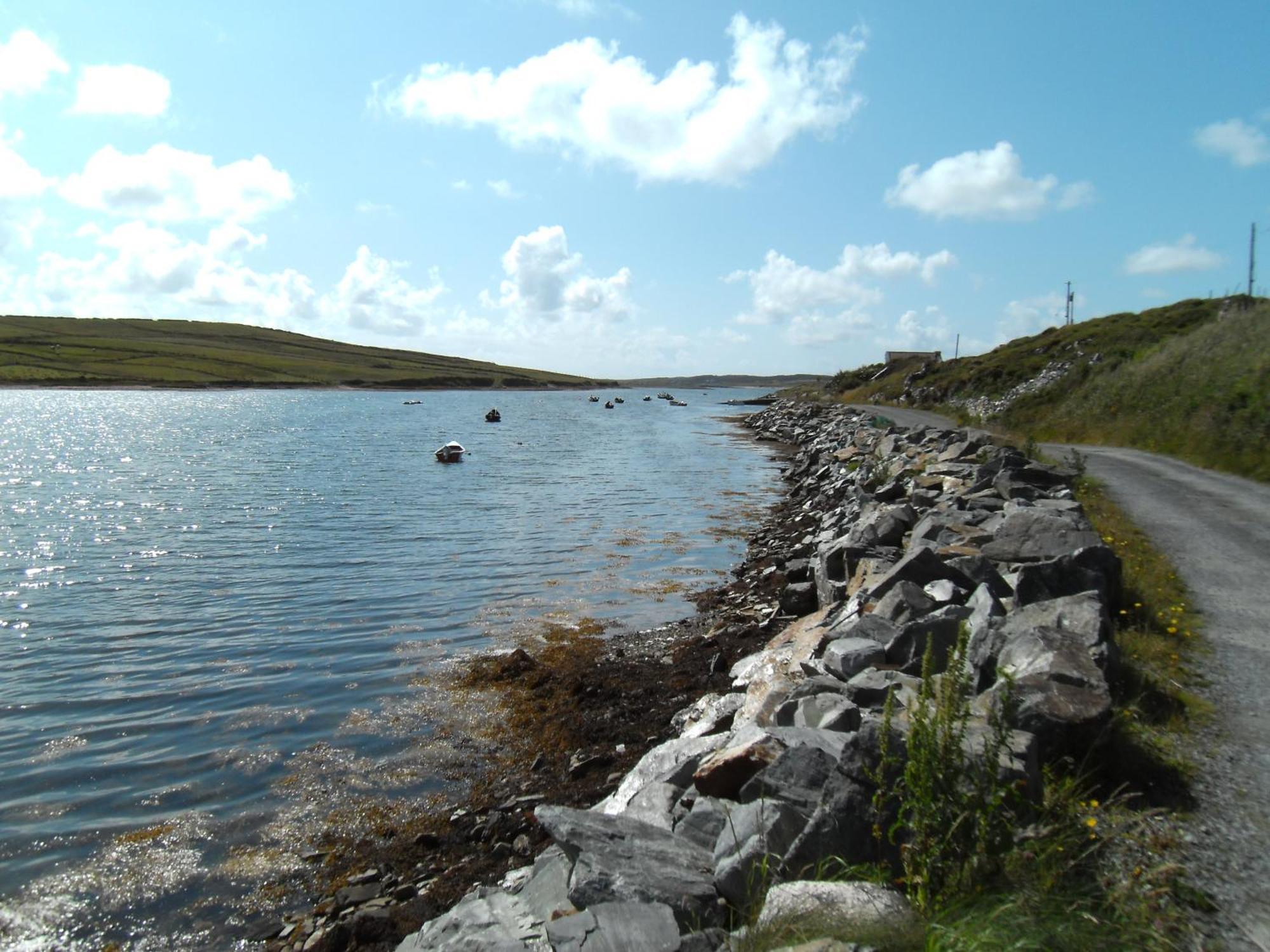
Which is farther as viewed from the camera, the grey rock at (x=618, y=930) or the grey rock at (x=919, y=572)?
the grey rock at (x=919, y=572)

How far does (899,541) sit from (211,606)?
1278cm

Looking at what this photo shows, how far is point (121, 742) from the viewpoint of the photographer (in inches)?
407

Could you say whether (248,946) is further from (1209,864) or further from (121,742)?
(1209,864)

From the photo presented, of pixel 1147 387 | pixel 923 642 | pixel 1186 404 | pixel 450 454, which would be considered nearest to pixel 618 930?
pixel 923 642

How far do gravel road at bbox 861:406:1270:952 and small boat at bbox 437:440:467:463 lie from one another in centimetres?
3546

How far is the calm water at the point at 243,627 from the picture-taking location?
799 centimetres

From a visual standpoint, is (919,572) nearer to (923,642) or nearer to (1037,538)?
(1037,538)

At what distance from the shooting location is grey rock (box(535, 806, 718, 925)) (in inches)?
190

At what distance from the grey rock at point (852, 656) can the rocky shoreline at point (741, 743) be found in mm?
26

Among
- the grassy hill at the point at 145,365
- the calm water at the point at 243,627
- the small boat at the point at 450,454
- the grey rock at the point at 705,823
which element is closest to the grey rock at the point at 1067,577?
the grey rock at the point at 705,823

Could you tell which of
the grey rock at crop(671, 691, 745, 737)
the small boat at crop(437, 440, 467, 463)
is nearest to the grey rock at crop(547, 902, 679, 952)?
the grey rock at crop(671, 691, 745, 737)

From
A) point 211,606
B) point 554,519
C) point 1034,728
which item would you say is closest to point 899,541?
point 1034,728

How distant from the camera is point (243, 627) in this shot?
1502cm

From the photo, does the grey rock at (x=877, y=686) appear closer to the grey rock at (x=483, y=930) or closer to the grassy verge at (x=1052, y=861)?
the grassy verge at (x=1052, y=861)
